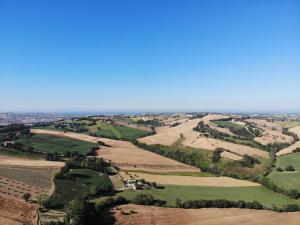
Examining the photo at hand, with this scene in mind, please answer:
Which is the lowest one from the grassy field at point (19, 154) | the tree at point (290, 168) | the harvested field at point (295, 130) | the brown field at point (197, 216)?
the brown field at point (197, 216)

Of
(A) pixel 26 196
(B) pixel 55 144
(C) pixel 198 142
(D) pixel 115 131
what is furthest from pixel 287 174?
(D) pixel 115 131

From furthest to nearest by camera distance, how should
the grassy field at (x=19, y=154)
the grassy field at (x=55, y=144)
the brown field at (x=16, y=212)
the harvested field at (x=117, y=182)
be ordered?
the grassy field at (x=55, y=144), the grassy field at (x=19, y=154), the harvested field at (x=117, y=182), the brown field at (x=16, y=212)

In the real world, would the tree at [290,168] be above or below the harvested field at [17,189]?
below

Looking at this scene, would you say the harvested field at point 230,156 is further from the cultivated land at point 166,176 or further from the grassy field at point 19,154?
the grassy field at point 19,154

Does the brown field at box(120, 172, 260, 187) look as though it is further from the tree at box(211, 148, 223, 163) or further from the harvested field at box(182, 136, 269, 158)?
the harvested field at box(182, 136, 269, 158)

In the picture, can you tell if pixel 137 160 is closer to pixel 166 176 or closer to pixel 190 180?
pixel 166 176

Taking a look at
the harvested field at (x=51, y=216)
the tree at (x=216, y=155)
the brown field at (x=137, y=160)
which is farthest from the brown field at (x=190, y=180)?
the harvested field at (x=51, y=216)

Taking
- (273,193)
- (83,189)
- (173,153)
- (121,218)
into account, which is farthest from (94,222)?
(173,153)
